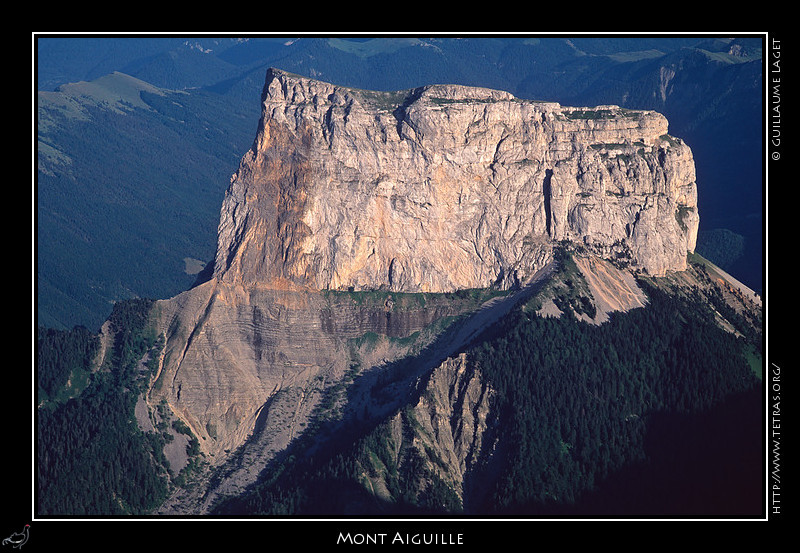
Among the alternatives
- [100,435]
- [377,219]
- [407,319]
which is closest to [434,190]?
[377,219]

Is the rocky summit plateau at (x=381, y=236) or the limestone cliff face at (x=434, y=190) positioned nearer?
the rocky summit plateau at (x=381, y=236)

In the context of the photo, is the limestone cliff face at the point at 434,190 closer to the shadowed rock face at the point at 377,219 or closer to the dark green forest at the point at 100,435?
Answer: the shadowed rock face at the point at 377,219

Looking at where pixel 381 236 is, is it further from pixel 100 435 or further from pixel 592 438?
pixel 100 435

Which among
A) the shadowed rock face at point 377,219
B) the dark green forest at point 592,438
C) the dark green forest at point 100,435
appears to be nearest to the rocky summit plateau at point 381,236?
the shadowed rock face at point 377,219

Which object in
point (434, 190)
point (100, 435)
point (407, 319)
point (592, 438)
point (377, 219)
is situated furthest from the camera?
point (434, 190)

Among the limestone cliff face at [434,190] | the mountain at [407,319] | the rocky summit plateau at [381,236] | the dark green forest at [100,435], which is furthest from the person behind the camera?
the limestone cliff face at [434,190]
